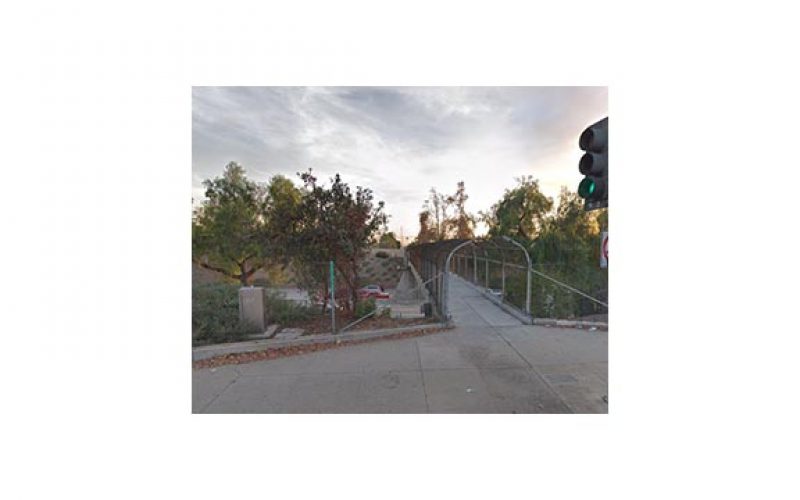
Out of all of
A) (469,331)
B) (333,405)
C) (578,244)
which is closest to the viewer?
(333,405)

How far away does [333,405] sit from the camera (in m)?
3.15

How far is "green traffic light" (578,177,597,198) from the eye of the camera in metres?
2.74

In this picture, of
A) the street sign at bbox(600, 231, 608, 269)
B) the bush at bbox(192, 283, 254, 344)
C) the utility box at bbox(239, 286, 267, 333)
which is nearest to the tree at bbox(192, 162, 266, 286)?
the bush at bbox(192, 283, 254, 344)

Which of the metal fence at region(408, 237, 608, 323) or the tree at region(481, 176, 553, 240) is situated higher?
the tree at region(481, 176, 553, 240)

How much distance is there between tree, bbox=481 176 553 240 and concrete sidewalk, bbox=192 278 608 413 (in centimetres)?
1298

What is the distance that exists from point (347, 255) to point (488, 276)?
602 centimetres

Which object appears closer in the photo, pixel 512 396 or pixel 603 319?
pixel 512 396

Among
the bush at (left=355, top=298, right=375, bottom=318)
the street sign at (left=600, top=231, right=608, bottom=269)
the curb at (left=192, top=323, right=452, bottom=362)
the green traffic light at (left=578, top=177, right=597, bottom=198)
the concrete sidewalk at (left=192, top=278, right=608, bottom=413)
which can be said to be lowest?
the concrete sidewalk at (left=192, top=278, right=608, bottom=413)

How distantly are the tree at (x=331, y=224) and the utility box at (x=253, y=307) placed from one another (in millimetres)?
1109

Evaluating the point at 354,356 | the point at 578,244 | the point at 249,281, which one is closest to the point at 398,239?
the point at 249,281

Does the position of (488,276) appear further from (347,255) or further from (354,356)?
(354,356)

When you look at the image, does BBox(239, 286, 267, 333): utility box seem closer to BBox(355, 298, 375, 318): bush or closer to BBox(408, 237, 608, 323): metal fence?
BBox(355, 298, 375, 318): bush

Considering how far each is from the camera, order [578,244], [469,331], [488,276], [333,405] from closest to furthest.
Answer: [333,405], [469,331], [488,276], [578,244]

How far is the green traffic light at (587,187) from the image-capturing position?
2738 mm
